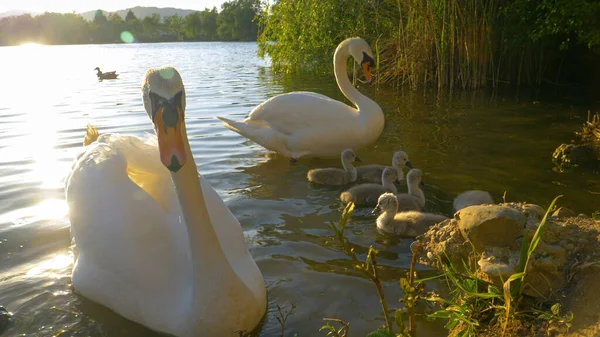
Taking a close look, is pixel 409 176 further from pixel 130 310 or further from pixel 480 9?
pixel 480 9

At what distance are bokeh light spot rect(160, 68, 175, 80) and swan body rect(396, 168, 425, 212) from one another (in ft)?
11.7

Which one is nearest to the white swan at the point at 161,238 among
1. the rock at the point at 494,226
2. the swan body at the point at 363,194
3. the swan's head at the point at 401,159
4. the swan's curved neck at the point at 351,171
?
the rock at the point at 494,226

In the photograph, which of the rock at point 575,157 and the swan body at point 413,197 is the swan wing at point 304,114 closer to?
the swan body at point 413,197

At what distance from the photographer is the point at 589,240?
3.04 m

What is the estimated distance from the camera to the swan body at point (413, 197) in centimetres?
584

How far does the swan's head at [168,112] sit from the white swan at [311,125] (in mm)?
4727

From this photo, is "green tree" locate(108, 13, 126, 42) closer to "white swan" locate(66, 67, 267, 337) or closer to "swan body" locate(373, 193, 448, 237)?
"swan body" locate(373, 193, 448, 237)

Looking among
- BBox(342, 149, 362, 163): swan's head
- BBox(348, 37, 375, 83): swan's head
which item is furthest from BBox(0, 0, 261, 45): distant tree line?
BBox(342, 149, 362, 163): swan's head

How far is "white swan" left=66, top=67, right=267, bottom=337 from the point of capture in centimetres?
305

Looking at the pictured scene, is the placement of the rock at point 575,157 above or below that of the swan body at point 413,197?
above

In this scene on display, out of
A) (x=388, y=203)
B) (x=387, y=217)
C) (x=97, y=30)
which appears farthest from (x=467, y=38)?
(x=97, y=30)

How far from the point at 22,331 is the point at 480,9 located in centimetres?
1347

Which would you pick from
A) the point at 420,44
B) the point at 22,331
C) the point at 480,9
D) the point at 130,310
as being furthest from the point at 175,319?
the point at 480,9

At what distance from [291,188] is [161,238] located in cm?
324
